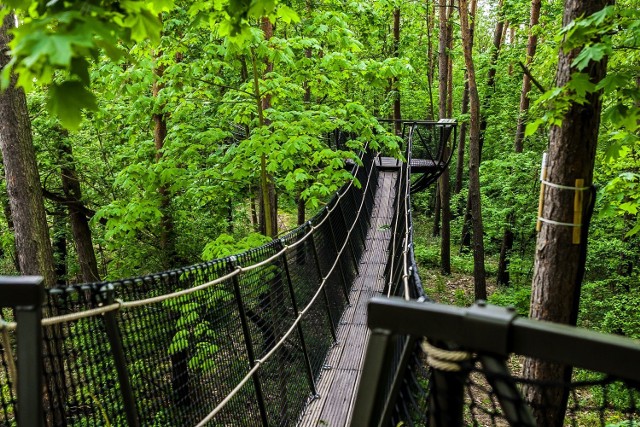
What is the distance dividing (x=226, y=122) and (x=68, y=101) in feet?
15.7

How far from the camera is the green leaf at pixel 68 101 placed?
1.10 metres

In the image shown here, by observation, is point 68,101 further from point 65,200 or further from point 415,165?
point 415,165

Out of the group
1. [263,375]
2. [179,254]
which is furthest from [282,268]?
[179,254]


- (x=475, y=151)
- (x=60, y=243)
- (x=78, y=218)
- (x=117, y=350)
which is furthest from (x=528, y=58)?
(x=60, y=243)

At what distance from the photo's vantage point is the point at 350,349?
4.64m

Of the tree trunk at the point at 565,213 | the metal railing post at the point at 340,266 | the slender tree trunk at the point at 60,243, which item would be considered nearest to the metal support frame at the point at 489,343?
the tree trunk at the point at 565,213

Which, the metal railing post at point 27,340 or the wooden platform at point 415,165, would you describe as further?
the wooden platform at point 415,165

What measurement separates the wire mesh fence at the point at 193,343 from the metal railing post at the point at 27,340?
5 cm

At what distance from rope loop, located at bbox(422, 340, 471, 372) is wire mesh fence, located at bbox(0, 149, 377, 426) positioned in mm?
913

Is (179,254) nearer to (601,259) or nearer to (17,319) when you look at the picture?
(17,319)

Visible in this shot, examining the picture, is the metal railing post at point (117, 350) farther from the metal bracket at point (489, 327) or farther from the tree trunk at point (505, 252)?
the tree trunk at point (505, 252)

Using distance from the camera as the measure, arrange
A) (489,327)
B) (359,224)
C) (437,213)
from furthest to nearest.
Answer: (437,213) < (359,224) < (489,327)

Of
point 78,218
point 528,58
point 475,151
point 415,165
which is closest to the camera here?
point 78,218

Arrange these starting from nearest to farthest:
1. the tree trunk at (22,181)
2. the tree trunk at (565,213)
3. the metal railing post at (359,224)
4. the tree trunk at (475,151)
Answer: the tree trunk at (565,213)
the tree trunk at (22,181)
the metal railing post at (359,224)
the tree trunk at (475,151)
